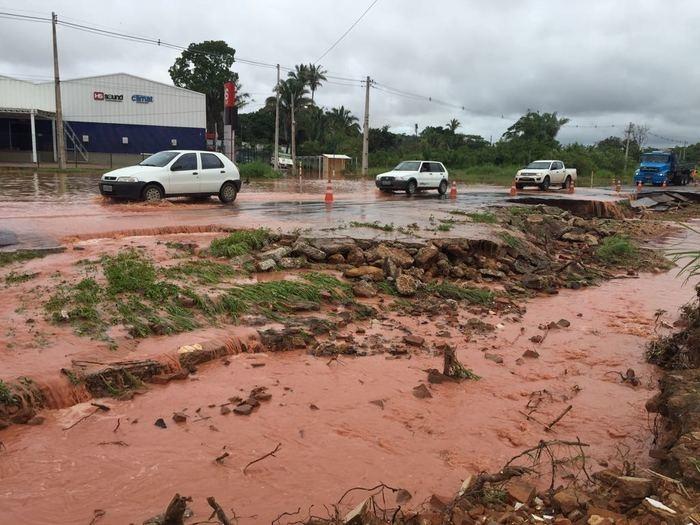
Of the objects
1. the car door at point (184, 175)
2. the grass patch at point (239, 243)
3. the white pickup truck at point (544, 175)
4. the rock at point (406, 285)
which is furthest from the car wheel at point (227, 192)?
the white pickup truck at point (544, 175)

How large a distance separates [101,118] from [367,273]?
3808 centimetres

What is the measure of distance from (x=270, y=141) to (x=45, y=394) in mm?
68222

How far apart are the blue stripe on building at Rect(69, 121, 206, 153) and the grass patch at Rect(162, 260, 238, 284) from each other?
3709cm

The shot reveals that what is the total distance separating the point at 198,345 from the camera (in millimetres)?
6062

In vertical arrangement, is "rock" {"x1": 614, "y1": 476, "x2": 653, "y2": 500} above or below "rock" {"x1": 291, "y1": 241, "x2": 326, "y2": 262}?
below

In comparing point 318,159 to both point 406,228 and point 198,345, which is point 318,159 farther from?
point 198,345

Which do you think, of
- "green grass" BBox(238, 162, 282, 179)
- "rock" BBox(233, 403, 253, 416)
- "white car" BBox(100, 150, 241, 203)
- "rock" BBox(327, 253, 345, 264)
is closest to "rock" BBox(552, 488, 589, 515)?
"rock" BBox(233, 403, 253, 416)

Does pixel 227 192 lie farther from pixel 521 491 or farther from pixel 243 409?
pixel 521 491

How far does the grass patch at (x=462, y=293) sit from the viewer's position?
9.13 meters

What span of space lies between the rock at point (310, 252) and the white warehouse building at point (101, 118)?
33015 mm

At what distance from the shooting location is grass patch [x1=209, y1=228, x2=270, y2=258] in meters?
9.43

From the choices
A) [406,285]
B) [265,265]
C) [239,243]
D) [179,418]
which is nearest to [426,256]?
[406,285]

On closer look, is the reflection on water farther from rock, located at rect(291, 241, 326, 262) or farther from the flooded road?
rock, located at rect(291, 241, 326, 262)

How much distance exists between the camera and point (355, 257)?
32.6 feet
